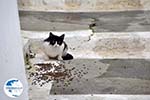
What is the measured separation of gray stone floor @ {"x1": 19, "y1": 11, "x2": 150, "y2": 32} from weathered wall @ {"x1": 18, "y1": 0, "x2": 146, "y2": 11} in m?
0.06

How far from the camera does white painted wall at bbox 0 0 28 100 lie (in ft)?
1.56

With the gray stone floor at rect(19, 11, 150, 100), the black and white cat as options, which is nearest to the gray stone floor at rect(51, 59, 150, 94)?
the gray stone floor at rect(19, 11, 150, 100)

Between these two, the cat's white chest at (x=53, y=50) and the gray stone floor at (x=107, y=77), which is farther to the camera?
the cat's white chest at (x=53, y=50)

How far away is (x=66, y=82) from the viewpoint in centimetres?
187

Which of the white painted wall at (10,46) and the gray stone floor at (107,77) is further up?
the white painted wall at (10,46)

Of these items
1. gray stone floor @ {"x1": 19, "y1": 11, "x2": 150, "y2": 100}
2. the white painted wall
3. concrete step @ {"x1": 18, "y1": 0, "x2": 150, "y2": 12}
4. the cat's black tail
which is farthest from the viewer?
concrete step @ {"x1": 18, "y1": 0, "x2": 150, "y2": 12}

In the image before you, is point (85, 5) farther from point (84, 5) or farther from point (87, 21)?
point (87, 21)

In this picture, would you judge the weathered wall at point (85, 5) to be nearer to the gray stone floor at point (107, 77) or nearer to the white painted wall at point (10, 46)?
the gray stone floor at point (107, 77)

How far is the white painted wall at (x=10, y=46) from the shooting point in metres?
0.48

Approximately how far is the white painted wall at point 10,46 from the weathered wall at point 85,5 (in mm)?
2131

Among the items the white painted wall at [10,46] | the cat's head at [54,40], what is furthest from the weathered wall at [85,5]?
the white painted wall at [10,46]

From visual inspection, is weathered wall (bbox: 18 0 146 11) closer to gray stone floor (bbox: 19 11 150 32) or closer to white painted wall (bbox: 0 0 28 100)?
gray stone floor (bbox: 19 11 150 32)

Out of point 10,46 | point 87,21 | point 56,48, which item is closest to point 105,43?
point 87,21

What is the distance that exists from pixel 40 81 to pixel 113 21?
0.95m
